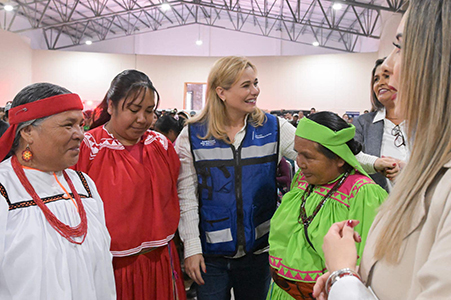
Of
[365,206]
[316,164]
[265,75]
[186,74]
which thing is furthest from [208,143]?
[186,74]

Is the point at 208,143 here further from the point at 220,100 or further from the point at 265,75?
the point at 265,75

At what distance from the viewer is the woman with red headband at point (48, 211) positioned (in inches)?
51.5

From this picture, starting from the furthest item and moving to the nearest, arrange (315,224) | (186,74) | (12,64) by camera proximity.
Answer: (186,74)
(12,64)
(315,224)

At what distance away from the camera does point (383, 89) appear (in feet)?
6.95

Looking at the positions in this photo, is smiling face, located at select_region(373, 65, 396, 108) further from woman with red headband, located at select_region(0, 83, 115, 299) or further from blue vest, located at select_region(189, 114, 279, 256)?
woman with red headband, located at select_region(0, 83, 115, 299)

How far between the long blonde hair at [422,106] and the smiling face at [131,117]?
144 cm

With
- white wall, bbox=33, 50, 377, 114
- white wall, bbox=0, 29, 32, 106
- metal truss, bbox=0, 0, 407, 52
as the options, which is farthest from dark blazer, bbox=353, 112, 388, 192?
white wall, bbox=0, 29, 32, 106

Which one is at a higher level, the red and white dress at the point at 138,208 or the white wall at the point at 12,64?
the white wall at the point at 12,64

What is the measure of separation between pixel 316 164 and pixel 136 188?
2.89 feet

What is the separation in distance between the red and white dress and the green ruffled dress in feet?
1.88

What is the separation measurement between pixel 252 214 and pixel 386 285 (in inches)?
47.8

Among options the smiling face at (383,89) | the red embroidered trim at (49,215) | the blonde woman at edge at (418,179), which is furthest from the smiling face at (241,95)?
the blonde woman at edge at (418,179)

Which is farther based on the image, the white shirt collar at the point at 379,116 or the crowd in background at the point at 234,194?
the white shirt collar at the point at 379,116

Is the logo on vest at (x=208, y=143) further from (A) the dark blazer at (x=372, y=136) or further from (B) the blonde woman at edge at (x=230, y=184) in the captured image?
(A) the dark blazer at (x=372, y=136)
